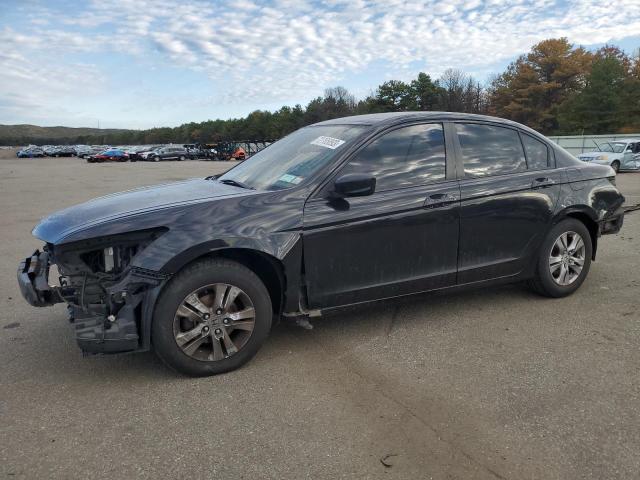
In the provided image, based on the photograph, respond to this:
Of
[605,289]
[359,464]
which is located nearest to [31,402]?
[359,464]

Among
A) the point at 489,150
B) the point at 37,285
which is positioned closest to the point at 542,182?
the point at 489,150

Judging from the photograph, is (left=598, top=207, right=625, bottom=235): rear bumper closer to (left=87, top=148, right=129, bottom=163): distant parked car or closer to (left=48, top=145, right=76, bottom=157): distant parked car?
(left=87, top=148, right=129, bottom=163): distant parked car

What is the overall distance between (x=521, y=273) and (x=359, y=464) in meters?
2.72

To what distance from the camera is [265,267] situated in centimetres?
361

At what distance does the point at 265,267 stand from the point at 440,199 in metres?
1.47

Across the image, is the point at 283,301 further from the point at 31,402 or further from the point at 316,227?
the point at 31,402

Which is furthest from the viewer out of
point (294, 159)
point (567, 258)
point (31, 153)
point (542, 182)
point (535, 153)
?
point (31, 153)

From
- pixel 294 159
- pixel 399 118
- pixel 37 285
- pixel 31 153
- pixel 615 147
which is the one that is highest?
pixel 399 118

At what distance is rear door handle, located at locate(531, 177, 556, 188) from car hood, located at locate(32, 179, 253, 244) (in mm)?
2500

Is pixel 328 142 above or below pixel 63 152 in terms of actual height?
above

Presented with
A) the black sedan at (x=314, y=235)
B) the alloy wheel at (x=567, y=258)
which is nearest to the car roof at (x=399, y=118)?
the black sedan at (x=314, y=235)

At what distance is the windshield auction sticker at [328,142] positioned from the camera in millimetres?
3904

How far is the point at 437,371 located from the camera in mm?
3441

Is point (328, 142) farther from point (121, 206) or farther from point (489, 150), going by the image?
point (121, 206)
